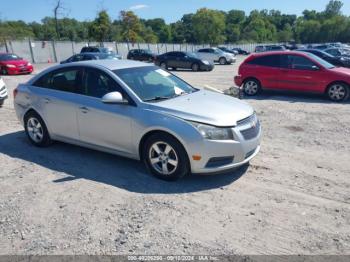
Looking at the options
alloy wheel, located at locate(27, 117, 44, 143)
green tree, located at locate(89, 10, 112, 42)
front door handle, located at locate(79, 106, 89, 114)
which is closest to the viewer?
front door handle, located at locate(79, 106, 89, 114)

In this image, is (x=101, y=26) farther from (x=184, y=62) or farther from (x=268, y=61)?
(x=268, y=61)

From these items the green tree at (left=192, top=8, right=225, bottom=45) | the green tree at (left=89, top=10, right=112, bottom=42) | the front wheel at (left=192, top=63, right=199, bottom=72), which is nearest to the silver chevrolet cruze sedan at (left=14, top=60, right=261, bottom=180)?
the front wheel at (left=192, top=63, right=199, bottom=72)

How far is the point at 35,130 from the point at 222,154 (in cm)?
375

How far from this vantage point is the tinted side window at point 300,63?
1107cm

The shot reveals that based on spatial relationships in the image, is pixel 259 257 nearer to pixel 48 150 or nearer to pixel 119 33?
pixel 48 150

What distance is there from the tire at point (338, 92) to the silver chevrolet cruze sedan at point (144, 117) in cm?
684

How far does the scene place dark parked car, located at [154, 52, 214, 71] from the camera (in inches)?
1005

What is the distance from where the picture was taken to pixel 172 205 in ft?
13.6

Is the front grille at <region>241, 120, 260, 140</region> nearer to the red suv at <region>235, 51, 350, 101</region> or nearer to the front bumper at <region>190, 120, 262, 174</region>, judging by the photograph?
the front bumper at <region>190, 120, 262, 174</region>

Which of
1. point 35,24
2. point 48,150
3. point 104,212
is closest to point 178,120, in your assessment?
point 104,212

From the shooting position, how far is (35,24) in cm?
9412

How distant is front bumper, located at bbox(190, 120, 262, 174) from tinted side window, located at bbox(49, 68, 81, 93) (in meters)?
2.42

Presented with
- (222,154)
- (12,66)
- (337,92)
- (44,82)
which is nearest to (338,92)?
(337,92)

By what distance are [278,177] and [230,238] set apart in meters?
1.78
